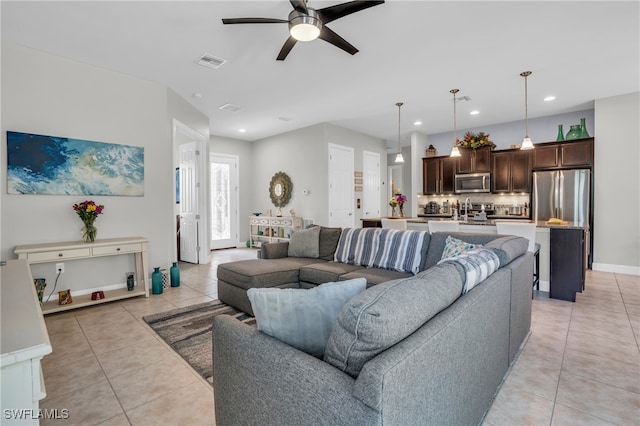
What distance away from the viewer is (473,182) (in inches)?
263

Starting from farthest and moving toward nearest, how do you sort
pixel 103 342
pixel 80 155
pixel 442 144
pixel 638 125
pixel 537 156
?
1. pixel 442 144
2. pixel 537 156
3. pixel 638 125
4. pixel 80 155
5. pixel 103 342

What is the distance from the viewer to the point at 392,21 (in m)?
2.81

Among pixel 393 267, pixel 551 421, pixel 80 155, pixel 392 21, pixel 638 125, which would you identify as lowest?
pixel 551 421

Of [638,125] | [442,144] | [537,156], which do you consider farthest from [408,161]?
[638,125]

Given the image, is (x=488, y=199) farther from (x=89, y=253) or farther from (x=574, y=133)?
(x=89, y=253)

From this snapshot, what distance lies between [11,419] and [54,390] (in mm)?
1433

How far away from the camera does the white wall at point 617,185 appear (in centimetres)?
486

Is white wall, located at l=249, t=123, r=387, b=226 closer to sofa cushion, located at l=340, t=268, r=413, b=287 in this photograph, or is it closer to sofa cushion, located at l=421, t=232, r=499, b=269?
sofa cushion, located at l=340, t=268, r=413, b=287

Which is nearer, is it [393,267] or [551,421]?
[551,421]

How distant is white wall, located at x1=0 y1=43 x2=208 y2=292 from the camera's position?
322 centimetres

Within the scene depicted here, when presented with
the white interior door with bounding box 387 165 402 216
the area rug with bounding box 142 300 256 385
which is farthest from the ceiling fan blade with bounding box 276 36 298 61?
the white interior door with bounding box 387 165 402 216

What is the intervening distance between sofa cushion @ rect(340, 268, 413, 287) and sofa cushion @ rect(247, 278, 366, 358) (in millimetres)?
1678

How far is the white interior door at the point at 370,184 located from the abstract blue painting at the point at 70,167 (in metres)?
4.81

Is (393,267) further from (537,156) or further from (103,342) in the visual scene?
(537,156)
